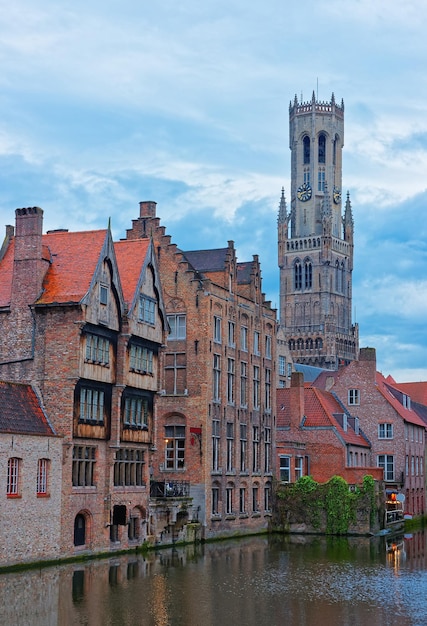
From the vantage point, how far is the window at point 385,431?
3066 inches

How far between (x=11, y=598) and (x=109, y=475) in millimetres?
15065

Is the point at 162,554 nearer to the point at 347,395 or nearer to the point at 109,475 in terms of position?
the point at 109,475

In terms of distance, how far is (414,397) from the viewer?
109 m

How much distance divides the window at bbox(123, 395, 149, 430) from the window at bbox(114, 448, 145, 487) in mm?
1271

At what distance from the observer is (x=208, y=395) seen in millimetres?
58656

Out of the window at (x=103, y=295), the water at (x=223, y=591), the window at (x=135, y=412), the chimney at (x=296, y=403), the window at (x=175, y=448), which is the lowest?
the water at (x=223, y=591)

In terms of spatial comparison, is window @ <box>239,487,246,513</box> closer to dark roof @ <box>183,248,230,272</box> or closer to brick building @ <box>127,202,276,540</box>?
brick building @ <box>127,202,276,540</box>

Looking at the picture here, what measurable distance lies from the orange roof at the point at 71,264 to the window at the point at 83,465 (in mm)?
6859

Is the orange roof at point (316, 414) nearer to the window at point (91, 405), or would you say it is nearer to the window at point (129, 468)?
the window at point (129, 468)

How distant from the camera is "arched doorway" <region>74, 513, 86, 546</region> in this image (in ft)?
146

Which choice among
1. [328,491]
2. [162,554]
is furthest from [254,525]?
[162,554]

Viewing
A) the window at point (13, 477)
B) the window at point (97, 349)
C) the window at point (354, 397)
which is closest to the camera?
the window at point (13, 477)

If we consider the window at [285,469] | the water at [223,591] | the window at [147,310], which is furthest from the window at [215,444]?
the window at [147,310]

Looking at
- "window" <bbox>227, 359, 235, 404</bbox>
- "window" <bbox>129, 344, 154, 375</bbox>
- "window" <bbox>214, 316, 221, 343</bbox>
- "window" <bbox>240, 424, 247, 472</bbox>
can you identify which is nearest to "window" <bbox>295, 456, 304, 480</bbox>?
"window" <bbox>240, 424, 247, 472</bbox>
